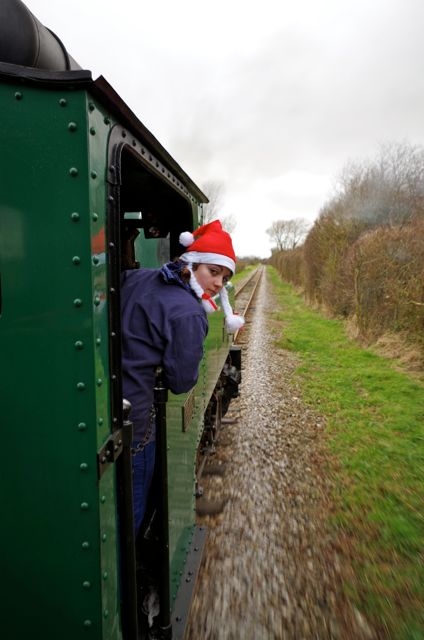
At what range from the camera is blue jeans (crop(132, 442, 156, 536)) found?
2.00m

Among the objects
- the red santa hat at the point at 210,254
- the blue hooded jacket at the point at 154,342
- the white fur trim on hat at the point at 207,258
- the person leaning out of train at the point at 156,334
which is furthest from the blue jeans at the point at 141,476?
the white fur trim on hat at the point at 207,258

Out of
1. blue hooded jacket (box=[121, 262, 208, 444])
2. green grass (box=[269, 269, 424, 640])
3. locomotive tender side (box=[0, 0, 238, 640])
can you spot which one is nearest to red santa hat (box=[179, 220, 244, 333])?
blue hooded jacket (box=[121, 262, 208, 444])

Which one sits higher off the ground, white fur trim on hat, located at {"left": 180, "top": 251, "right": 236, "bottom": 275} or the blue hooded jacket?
white fur trim on hat, located at {"left": 180, "top": 251, "right": 236, "bottom": 275}

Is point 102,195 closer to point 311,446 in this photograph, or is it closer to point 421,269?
point 311,446

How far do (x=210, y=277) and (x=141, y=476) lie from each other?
101 cm

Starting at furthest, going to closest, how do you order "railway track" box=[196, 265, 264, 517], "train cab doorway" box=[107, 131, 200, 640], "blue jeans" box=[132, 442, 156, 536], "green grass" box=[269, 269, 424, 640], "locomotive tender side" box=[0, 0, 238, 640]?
"railway track" box=[196, 265, 264, 517] → "green grass" box=[269, 269, 424, 640] → "blue jeans" box=[132, 442, 156, 536] → "train cab doorway" box=[107, 131, 200, 640] → "locomotive tender side" box=[0, 0, 238, 640]

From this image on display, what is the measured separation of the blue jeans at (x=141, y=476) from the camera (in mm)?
1998

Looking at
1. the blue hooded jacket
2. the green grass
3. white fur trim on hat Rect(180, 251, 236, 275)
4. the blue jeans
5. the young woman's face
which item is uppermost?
white fur trim on hat Rect(180, 251, 236, 275)

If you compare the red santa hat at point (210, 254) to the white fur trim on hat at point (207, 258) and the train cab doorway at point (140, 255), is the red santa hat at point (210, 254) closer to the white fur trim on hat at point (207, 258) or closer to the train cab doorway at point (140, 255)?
the white fur trim on hat at point (207, 258)

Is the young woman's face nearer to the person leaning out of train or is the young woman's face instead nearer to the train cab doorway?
the person leaning out of train

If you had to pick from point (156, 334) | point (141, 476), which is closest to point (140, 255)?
point (156, 334)

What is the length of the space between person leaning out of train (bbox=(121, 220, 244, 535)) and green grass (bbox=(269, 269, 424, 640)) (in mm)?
2092

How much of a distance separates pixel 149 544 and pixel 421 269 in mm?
8635

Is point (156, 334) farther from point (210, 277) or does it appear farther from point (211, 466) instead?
point (211, 466)
